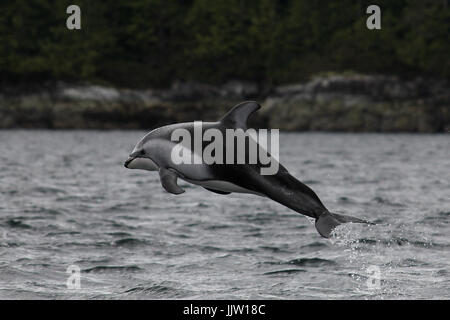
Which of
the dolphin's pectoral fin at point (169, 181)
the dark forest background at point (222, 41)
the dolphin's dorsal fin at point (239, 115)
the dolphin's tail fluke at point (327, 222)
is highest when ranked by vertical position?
the dark forest background at point (222, 41)

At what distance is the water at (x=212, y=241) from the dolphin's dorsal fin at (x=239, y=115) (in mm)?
4436

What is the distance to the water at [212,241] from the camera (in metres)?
13.3

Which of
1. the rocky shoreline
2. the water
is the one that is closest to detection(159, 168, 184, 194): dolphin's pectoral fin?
the water

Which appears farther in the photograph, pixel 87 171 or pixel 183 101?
pixel 183 101

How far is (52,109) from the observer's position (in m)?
78.5

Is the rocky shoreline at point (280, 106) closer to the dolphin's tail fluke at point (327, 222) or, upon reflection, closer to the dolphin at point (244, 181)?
the dolphin at point (244, 181)

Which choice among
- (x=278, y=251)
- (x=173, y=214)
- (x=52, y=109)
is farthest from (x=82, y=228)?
(x=52, y=109)

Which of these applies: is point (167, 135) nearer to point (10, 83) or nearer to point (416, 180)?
point (416, 180)

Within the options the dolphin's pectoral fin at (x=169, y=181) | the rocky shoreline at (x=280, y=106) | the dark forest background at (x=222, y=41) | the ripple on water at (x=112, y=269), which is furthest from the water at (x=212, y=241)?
the dark forest background at (x=222, y=41)

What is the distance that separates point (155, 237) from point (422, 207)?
8.42 metres

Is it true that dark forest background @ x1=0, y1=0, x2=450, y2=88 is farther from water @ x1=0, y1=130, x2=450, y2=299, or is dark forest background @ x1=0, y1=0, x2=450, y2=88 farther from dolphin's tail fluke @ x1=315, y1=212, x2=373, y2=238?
dolphin's tail fluke @ x1=315, y1=212, x2=373, y2=238

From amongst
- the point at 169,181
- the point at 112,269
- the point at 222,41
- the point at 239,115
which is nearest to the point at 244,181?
the point at 169,181

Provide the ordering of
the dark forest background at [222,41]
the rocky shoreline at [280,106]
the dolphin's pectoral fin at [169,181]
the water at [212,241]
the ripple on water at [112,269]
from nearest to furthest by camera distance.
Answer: the dolphin's pectoral fin at [169,181]
the water at [212,241]
the ripple on water at [112,269]
the rocky shoreline at [280,106]
the dark forest background at [222,41]

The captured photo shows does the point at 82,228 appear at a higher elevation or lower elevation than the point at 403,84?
lower
